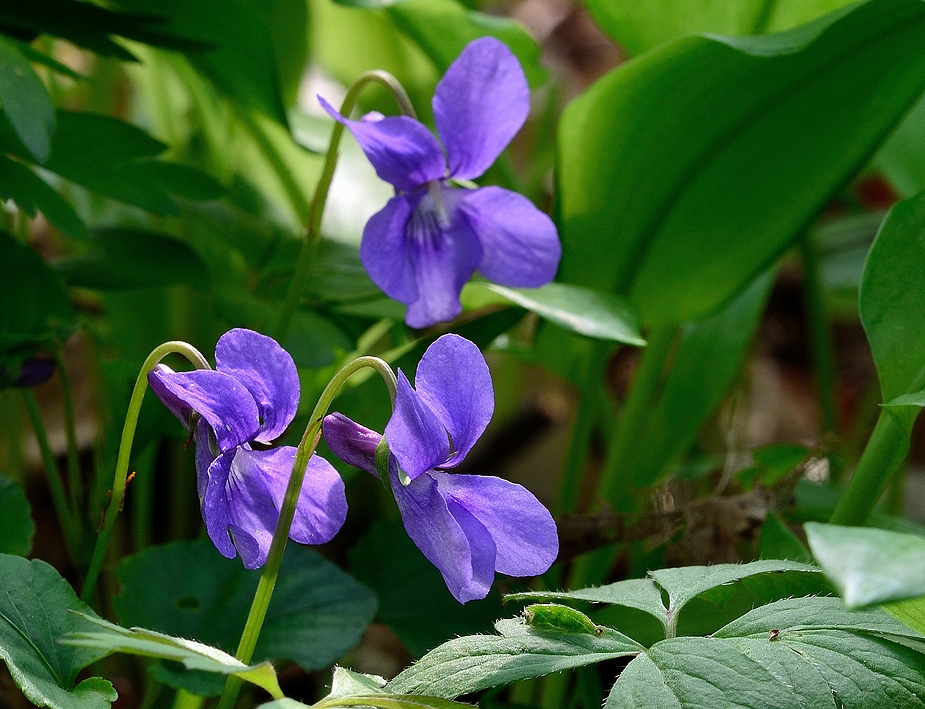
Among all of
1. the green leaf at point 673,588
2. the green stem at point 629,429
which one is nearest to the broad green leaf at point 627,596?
the green leaf at point 673,588

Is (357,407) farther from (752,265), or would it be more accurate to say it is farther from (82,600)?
(752,265)

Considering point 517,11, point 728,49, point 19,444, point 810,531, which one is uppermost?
point 517,11

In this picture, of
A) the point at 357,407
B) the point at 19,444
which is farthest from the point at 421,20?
the point at 19,444

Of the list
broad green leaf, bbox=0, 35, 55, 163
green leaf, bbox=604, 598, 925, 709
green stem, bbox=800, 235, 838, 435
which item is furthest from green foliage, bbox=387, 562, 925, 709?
green stem, bbox=800, 235, 838, 435

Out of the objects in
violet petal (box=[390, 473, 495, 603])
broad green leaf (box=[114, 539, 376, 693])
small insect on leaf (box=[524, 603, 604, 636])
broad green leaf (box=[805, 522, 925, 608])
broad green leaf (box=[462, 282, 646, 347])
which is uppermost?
broad green leaf (box=[805, 522, 925, 608])

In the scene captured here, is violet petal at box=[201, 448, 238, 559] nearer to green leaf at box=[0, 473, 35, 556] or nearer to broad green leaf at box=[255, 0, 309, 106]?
green leaf at box=[0, 473, 35, 556]

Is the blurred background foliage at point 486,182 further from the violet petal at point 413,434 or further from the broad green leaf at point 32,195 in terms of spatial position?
the violet petal at point 413,434

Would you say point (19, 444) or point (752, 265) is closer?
point (752, 265)
